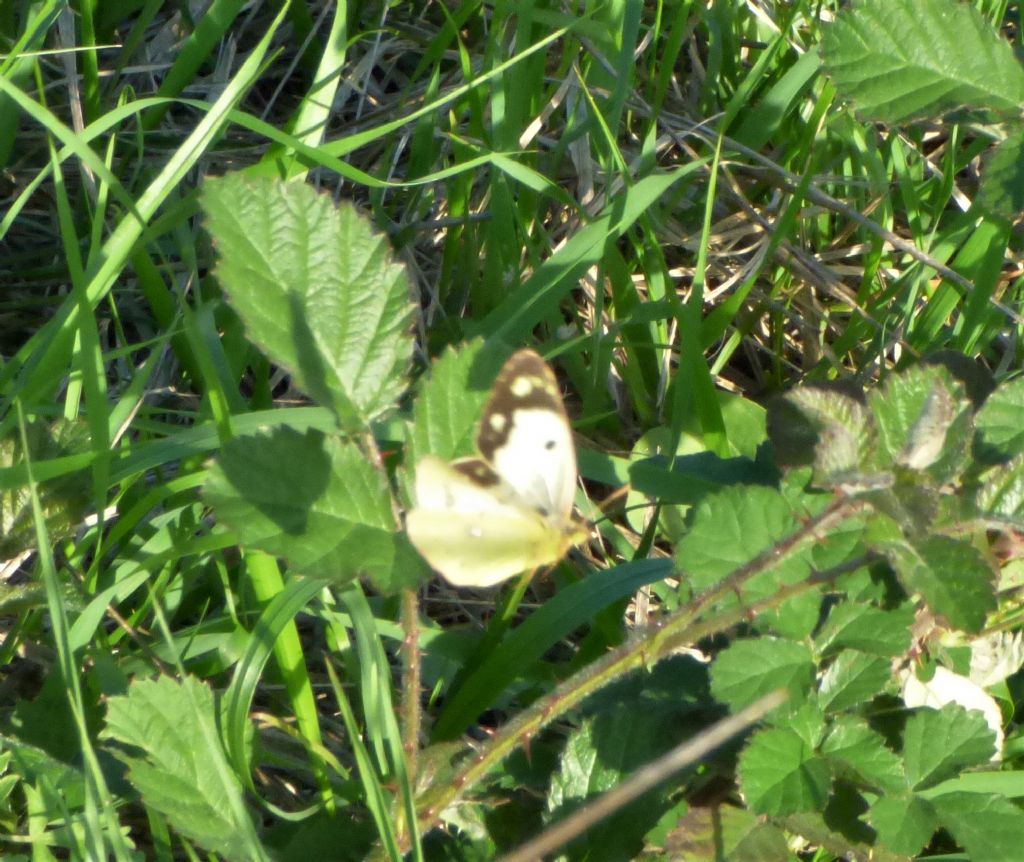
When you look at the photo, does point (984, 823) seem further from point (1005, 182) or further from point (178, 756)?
point (178, 756)

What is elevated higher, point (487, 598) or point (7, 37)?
point (7, 37)

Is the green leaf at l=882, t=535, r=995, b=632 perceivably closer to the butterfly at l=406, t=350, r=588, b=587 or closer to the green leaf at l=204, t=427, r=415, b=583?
the butterfly at l=406, t=350, r=588, b=587

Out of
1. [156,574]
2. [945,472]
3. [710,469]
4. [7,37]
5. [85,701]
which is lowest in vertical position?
[85,701]

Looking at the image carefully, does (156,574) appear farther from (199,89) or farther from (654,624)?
(199,89)

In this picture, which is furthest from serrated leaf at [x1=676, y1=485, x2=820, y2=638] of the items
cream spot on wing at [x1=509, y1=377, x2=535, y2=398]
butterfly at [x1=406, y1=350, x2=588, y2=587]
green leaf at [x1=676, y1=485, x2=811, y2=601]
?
cream spot on wing at [x1=509, y1=377, x2=535, y2=398]

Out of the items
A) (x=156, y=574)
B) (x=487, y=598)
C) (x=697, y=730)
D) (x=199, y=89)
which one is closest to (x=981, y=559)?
(x=697, y=730)

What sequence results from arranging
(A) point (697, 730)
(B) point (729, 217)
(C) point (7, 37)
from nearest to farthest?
(A) point (697, 730)
(C) point (7, 37)
(B) point (729, 217)

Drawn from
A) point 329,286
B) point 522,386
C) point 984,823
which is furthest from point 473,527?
point 984,823
